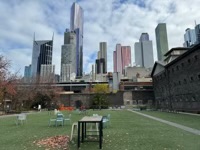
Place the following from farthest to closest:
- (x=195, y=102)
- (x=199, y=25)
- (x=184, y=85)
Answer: (x=199, y=25), (x=184, y=85), (x=195, y=102)

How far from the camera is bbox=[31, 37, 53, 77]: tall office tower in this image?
539ft

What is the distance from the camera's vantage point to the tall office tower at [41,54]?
539ft

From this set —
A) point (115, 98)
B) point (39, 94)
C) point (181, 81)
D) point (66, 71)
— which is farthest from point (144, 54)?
point (181, 81)

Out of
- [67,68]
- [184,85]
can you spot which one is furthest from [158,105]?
[67,68]

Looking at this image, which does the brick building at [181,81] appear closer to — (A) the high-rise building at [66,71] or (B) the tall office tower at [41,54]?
(A) the high-rise building at [66,71]

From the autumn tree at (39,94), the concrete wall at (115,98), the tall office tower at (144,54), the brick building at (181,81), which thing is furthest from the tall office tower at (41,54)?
the brick building at (181,81)

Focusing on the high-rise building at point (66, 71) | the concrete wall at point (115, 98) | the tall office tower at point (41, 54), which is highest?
the tall office tower at point (41, 54)

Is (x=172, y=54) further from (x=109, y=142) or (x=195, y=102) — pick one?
(x=109, y=142)

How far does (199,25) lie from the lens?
7225 cm

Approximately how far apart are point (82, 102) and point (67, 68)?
124 m

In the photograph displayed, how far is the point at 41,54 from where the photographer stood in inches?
6614

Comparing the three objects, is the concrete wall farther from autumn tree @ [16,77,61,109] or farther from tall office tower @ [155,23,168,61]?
tall office tower @ [155,23,168,61]

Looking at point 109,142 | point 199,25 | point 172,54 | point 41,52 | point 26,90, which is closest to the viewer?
point 109,142

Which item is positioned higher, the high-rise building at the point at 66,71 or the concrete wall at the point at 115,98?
the high-rise building at the point at 66,71
